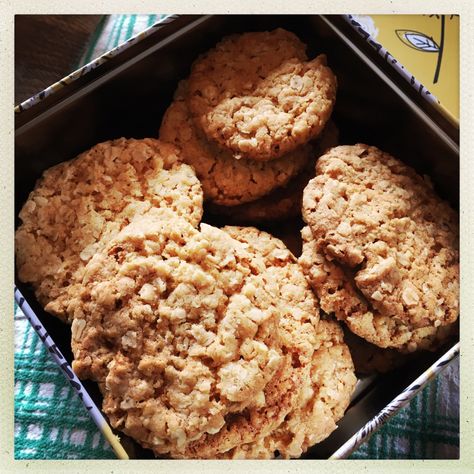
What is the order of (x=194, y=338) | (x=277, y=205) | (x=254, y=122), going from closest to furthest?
(x=194, y=338)
(x=254, y=122)
(x=277, y=205)

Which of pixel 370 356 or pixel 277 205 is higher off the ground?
pixel 277 205

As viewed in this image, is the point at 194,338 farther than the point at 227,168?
No

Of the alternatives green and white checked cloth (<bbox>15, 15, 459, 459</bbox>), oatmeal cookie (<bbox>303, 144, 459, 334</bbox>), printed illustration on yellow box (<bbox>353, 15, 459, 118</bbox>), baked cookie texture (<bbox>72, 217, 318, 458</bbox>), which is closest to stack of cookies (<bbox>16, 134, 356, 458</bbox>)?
baked cookie texture (<bbox>72, 217, 318, 458</bbox>)

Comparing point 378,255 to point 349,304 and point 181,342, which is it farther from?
point 181,342

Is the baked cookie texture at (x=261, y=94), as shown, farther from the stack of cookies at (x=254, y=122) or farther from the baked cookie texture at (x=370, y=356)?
the baked cookie texture at (x=370, y=356)

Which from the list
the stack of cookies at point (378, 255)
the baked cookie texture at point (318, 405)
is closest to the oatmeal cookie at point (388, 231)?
the stack of cookies at point (378, 255)

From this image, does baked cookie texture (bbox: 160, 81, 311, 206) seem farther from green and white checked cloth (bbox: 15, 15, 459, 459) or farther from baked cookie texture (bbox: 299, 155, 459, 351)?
green and white checked cloth (bbox: 15, 15, 459, 459)

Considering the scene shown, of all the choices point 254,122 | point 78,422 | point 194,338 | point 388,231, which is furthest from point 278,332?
point 78,422
